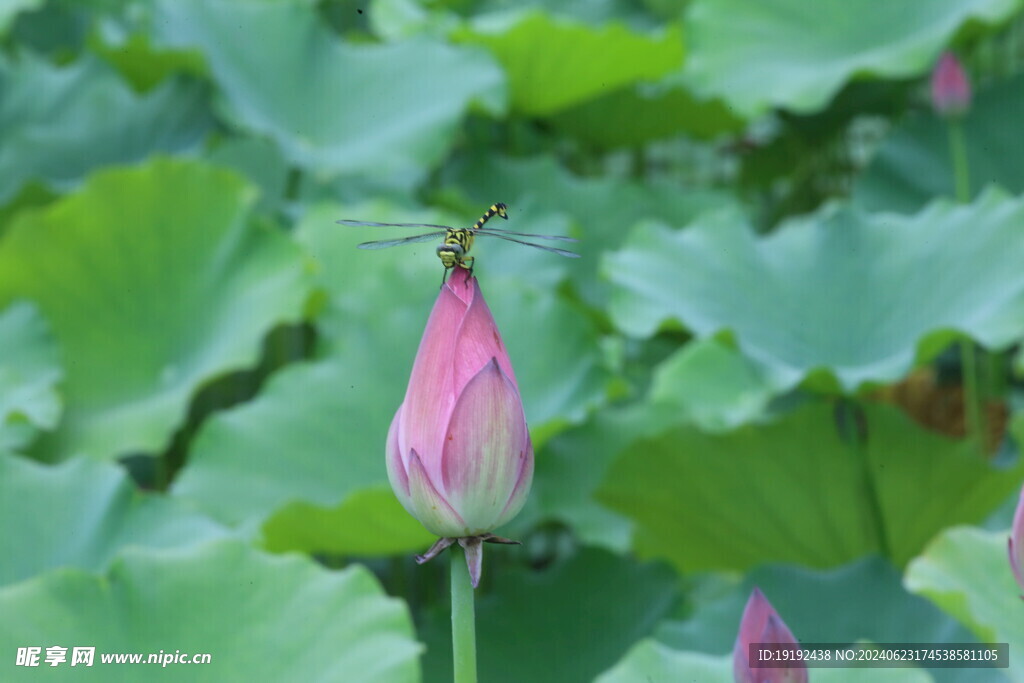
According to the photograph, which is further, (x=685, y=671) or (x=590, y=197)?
(x=590, y=197)

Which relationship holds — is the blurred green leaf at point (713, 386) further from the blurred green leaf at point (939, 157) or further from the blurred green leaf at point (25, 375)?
the blurred green leaf at point (939, 157)

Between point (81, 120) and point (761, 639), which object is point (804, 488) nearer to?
point (761, 639)

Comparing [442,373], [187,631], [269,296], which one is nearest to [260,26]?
[269,296]

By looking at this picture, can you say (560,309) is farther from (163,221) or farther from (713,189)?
(713,189)

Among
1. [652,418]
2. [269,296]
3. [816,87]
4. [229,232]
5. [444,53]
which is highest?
[444,53]

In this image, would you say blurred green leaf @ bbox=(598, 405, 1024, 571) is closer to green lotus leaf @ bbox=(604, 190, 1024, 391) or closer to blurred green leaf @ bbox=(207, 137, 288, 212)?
green lotus leaf @ bbox=(604, 190, 1024, 391)

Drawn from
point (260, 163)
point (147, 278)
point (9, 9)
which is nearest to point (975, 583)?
point (147, 278)
